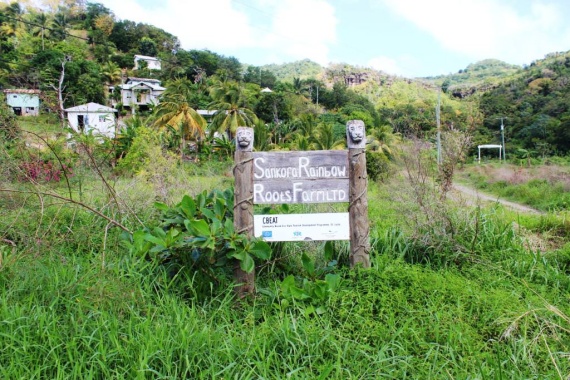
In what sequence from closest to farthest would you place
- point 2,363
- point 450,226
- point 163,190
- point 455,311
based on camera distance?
point 2,363, point 455,311, point 450,226, point 163,190

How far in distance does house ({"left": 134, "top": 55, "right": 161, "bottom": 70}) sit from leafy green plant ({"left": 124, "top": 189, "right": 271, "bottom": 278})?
60.3 metres

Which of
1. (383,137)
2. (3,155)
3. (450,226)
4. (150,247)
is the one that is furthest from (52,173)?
(383,137)

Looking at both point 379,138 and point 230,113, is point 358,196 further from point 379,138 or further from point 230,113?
point 230,113

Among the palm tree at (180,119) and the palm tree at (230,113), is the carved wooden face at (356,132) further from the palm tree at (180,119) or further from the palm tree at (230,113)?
the palm tree at (230,113)

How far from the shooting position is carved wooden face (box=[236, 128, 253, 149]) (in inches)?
120

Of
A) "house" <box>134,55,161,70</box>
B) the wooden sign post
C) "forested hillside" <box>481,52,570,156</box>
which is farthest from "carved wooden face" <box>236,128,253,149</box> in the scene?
"house" <box>134,55,161,70</box>

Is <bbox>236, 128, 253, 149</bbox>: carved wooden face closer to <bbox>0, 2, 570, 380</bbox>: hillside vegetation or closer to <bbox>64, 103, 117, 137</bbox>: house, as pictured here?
<bbox>0, 2, 570, 380</bbox>: hillside vegetation

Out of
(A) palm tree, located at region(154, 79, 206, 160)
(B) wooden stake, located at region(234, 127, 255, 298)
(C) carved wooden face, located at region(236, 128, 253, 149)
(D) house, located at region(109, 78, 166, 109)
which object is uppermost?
(D) house, located at region(109, 78, 166, 109)

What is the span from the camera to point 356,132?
311 cm

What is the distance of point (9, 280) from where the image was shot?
2.68 m

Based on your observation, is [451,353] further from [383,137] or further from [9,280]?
[383,137]

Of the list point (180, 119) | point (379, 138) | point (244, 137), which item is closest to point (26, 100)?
point (244, 137)

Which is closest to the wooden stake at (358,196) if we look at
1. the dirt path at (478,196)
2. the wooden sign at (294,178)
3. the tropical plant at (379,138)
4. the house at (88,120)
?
the wooden sign at (294,178)

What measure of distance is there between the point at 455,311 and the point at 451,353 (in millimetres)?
440
